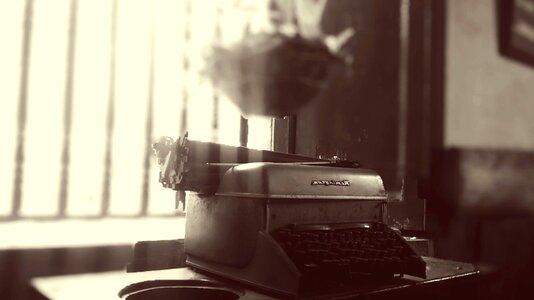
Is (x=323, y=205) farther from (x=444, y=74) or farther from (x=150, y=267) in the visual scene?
(x=444, y=74)

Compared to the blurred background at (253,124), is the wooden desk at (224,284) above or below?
below

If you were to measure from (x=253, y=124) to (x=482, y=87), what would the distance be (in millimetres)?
1511

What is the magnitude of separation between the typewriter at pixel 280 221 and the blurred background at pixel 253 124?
481mm

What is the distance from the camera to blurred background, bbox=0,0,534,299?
7.11 feet

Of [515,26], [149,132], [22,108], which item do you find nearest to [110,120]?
[149,132]

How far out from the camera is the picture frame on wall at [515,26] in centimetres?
300

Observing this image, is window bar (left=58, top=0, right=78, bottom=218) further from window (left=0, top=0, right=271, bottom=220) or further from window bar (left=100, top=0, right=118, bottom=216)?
window bar (left=100, top=0, right=118, bottom=216)

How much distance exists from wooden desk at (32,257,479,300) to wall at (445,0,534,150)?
1407 mm

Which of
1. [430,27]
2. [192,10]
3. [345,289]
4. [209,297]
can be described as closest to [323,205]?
[345,289]

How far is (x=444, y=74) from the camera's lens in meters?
2.79

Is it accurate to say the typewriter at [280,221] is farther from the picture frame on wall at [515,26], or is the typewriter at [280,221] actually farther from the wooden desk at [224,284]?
the picture frame on wall at [515,26]

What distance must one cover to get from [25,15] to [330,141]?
2.05 metres

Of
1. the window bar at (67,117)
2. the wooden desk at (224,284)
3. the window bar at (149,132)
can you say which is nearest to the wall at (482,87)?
the wooden desk at (224,284)

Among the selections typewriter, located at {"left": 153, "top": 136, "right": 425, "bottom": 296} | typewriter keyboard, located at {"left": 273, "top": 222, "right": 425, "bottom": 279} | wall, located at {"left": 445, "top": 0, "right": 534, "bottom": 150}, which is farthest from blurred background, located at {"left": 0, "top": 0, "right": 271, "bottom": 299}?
wall, located at {"left": 445, "top": 0, "right": 534, "bottom": 150}
